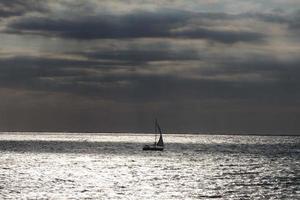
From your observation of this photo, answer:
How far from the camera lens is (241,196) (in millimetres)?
78438

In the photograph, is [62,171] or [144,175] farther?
[62,171]

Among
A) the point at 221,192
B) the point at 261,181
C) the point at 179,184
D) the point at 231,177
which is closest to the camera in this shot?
the point at 221,192

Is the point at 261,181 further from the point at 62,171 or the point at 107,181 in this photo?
the point at 62,171

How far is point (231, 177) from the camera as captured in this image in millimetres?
107562

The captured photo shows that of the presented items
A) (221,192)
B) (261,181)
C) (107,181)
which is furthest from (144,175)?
(221,192)

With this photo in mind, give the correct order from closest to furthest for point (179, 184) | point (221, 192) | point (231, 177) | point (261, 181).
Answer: point (221, 192)
point (179, 184)
point (261, 181)
point (231, 177)

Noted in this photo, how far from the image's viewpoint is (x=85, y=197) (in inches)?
3014

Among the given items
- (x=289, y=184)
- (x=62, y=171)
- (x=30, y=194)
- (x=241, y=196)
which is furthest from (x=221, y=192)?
(x=62, y=171)

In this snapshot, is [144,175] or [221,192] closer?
[221,192]

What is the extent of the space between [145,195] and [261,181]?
27880 mm

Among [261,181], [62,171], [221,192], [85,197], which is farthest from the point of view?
[62,171]

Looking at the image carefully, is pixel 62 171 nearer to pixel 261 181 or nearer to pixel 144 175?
pixel 144 175

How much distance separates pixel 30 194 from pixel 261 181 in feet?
125

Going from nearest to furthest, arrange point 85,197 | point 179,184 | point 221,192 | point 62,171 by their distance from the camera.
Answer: point 85,197
point 221,192
point 179,184
point 62,171
